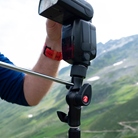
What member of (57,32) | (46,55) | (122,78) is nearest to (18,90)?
(46,55)

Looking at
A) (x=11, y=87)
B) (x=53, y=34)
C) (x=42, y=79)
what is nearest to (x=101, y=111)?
(x=11, y=87)

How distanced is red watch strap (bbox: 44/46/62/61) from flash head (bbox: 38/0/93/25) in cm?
57

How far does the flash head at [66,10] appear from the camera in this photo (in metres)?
1.88

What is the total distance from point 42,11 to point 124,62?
164 m

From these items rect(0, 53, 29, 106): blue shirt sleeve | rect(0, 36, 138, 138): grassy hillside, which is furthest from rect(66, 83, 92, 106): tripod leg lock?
rect(0, 36, 138, 138): grassy hillside

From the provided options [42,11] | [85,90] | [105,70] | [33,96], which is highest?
[42,11]

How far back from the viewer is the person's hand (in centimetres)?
235

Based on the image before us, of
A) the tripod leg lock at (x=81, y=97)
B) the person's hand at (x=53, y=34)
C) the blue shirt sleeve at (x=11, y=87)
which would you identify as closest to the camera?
the tripod leg lock at (x=81, y=97)

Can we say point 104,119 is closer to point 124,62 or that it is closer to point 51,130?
point 51,130

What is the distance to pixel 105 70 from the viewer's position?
152625 mm

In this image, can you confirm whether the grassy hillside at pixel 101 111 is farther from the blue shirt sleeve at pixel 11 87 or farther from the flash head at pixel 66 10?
the flash head at pixel 66 10

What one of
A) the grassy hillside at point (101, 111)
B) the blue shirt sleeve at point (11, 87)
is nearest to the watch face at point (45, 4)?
the blue shirt sleeve at point (11, 87)

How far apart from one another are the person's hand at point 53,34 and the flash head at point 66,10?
277 millimetres

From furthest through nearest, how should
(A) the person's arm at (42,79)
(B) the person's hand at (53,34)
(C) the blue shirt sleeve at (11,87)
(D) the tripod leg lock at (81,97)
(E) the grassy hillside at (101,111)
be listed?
(E) the grassy hillside at (101,111), (C) the blue shirt sleeve at (11,87), (A) the person's arm at (42,79), (B) the person's hand at (53,34), (D) the tripod leg lock at (81,97)
